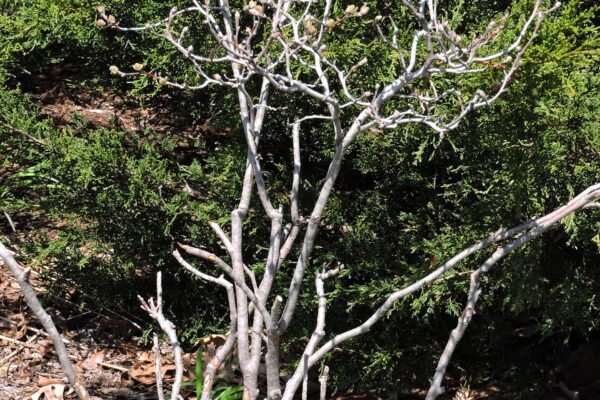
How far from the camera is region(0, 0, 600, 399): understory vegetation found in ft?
11.2

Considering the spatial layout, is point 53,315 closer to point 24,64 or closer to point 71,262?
point 71,262

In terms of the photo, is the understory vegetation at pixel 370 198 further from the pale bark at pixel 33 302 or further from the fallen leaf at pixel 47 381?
the pale bark at pixel 33 302

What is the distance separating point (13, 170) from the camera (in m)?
5.74

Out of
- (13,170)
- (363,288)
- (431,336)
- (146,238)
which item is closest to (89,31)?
(146,238)

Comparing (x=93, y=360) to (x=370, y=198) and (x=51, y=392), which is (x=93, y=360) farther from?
(x=370, y=198)

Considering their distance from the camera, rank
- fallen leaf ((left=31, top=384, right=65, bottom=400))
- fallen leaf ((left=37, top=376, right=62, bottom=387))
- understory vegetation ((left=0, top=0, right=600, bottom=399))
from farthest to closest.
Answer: fallen leaf ((left=37, top=376, right=62, bottom=387))
fallen leaf ((left=31, top=384, right=65, bottom=400))
understory vegetation ((left=0, top=0, right=600, bottom=399))

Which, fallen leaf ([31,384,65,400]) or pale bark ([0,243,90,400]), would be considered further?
fallen leaf ([31,384,65,400])

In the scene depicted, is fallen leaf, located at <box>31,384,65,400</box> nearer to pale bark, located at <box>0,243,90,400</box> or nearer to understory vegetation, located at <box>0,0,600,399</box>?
understory vegetation, located at <box>0,0,600,399</box>

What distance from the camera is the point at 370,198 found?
4027mm

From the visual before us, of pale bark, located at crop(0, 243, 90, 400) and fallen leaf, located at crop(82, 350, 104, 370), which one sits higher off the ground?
pale bark, located at crop(0, 243, 90, 400)

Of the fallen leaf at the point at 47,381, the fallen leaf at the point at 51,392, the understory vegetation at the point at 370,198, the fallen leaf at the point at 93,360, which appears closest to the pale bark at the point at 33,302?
the understory vegetation at the point at 370,198

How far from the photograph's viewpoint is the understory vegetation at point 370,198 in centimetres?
342

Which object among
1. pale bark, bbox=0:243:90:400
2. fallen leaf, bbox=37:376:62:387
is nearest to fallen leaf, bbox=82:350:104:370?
fallen leaf, bbox=37:376:62:387

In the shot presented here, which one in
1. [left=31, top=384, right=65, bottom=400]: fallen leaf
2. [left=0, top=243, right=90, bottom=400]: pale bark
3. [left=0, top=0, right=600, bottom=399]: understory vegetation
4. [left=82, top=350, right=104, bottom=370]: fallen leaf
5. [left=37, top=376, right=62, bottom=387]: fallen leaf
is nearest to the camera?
[left=0, top=243, right=90, bottom=400]: pale bark
